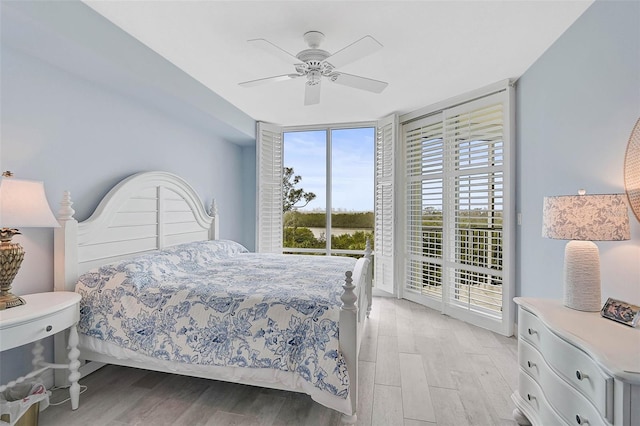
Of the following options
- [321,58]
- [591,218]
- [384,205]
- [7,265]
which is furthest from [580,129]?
[7,265]

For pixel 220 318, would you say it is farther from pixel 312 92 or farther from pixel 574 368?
pixel 312 92

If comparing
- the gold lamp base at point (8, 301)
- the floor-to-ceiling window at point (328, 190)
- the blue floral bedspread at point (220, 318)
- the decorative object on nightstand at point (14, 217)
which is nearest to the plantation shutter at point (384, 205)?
the floor-to-ceiling window at point (328, 190)

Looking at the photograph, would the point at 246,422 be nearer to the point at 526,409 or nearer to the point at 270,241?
the point at 526,409

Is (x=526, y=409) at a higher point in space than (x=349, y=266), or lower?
lower

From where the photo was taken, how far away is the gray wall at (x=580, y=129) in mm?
1749

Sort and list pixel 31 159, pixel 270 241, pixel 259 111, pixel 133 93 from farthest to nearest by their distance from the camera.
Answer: pixel 270 241 < pixel 259 111 < pixel 133 93 < pixel 31 159

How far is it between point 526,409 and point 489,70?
2812 millimetres

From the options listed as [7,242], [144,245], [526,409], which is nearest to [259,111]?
[144,245]

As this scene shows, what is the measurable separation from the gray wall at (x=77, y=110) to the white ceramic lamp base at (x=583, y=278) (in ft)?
10.7

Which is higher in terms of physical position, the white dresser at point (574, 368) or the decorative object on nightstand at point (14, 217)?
the decorative object on nightstand at point (14, 217)

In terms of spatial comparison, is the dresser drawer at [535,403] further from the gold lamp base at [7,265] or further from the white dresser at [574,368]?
the gold lamp base at [7,265]

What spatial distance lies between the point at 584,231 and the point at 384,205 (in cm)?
305

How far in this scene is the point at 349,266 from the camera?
3186 mm

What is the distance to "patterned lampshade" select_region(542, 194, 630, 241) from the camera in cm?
151
